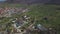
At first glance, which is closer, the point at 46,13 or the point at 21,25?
the point at 21,25

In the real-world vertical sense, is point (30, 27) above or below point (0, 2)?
below

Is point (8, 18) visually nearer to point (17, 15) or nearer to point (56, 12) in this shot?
point (17, 15)

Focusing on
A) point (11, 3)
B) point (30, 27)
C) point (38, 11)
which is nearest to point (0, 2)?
point (11, 3)

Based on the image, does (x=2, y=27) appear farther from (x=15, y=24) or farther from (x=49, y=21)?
(x=49, y=21)

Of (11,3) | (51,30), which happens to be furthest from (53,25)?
(11,3)

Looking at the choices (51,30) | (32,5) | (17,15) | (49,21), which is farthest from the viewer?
(32,5)

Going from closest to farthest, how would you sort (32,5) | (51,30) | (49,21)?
(51,30)
(49,21)
(32,5)

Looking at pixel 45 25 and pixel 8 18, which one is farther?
pixel 8 18
